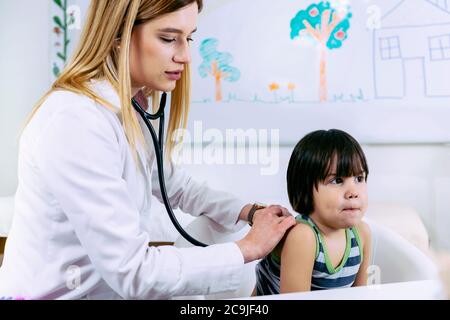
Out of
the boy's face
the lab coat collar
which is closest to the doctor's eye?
the lab coat collar

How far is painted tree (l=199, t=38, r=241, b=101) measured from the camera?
2.81 feet

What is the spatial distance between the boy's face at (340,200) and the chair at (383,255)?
5cm

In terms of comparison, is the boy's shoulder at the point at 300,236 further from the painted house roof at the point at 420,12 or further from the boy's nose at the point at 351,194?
the painted house roof at the point at 420,12

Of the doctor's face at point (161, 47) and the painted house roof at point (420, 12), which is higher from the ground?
the painted house roof at point (420, 12)

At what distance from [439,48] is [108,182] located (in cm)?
55

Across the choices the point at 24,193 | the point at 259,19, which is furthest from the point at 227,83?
the point at 24,193

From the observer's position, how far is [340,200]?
815mm

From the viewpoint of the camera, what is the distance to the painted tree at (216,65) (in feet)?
2.81

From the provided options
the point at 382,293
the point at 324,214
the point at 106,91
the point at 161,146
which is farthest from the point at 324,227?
the point at 106,91

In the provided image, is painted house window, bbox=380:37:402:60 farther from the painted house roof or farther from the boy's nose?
the boy's nose

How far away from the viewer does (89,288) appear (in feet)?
2.55

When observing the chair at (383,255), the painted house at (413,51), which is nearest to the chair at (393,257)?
the chair at (383,255)
